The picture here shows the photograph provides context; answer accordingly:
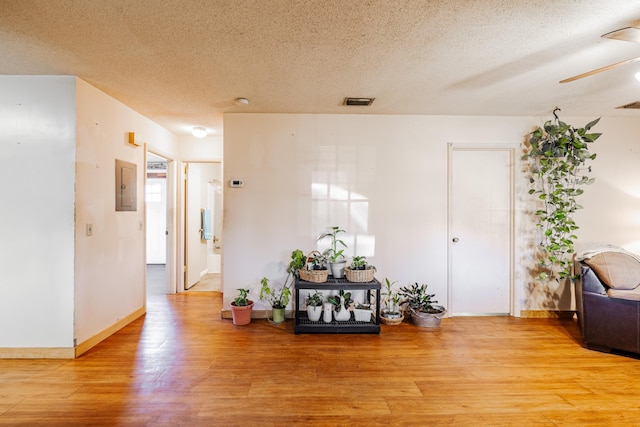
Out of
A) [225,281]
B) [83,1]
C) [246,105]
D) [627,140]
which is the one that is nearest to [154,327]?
[225,281]

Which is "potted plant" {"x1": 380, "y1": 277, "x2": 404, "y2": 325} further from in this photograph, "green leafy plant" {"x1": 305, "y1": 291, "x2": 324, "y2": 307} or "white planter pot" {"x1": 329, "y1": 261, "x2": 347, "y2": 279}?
"green leafy plant" {"x1": 305, "y1": 291, "x2": 324, "y2": 307}

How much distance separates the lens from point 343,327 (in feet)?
10.5

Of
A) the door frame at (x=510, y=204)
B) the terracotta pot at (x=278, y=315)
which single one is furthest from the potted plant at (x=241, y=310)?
the door frame at (x=510, y=204)

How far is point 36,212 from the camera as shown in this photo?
265cm

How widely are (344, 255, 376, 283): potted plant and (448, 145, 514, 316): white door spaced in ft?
3.77

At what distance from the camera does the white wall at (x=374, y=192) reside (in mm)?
3680

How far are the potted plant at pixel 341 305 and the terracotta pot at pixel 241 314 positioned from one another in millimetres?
933

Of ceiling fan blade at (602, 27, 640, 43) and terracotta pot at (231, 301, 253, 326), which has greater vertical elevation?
ceiling fan blade at (602, 27, 640, 43)

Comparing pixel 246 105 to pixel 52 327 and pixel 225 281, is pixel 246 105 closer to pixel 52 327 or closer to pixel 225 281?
pixel 225 281

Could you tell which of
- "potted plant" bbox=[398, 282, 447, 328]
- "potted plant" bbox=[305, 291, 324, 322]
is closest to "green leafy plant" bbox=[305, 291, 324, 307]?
"potted plant" bbox=[305, 291, 324, 322]

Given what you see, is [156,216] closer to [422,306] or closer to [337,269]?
[337,269]

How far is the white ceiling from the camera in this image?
1801 millimetres

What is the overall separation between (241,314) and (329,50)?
279 centimetres

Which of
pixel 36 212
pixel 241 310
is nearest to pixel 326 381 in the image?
pixel 241 310
